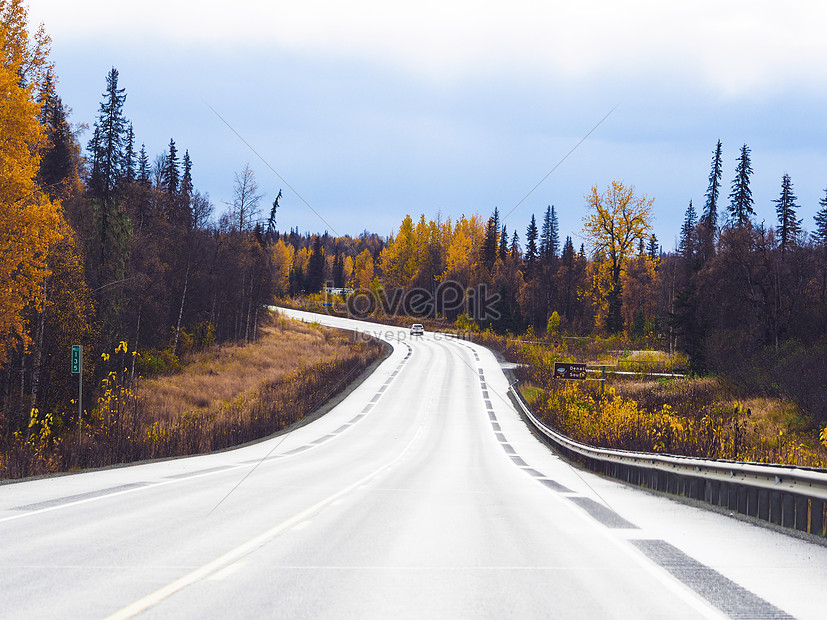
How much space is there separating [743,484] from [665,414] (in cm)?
1084

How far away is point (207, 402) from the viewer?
3888cm

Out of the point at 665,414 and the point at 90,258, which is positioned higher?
the point at 90,258

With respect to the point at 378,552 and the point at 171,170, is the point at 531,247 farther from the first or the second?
the point at 378,552

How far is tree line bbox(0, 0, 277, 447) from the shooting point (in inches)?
802

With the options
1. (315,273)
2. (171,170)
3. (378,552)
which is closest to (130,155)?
(171,170)

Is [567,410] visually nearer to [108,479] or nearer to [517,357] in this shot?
[108,479]

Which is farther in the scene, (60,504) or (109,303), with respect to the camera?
(109,303)

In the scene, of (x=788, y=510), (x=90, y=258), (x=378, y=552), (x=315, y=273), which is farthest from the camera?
(x=315, y=273)

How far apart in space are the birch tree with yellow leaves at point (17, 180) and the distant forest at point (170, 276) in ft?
0.15

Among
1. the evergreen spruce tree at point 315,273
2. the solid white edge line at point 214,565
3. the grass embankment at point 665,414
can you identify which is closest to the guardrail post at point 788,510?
the grass embankment at point 665,414

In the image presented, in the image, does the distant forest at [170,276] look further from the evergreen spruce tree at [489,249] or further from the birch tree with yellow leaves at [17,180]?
the evergreen spruce tree at [489,249]

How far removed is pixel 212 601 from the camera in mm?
4633

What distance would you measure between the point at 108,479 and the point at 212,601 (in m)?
9.48

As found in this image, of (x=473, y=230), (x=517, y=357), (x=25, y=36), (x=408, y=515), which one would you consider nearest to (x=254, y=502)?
(x=408, y=515)
